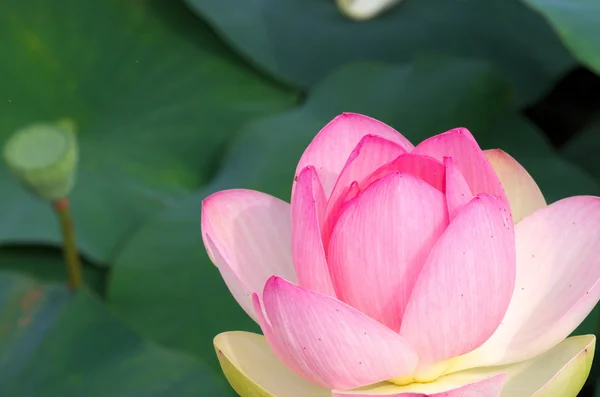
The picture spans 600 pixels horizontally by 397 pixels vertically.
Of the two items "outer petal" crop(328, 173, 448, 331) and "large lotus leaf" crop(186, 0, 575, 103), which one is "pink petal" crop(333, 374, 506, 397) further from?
"large lotus leaf" crop(186, 0, 575, 103)

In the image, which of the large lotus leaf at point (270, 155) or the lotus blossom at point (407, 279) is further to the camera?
the large lotus leaf at point (270, 155)

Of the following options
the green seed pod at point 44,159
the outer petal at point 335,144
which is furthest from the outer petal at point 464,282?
the green seed pod at point 44,159

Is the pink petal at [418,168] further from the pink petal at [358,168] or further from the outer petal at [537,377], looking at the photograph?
the outer petal at [537,377]

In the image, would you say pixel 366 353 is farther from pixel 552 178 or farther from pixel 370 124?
pixel 552 178

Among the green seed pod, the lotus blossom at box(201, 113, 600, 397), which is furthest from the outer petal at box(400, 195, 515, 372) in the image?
the green seed pod

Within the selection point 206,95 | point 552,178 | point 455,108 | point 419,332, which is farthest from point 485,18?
point 419,332

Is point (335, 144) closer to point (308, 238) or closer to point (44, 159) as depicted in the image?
point (308, 238)

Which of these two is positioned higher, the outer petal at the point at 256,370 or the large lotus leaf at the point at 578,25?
the large lotus leaf at the point at 578,25
